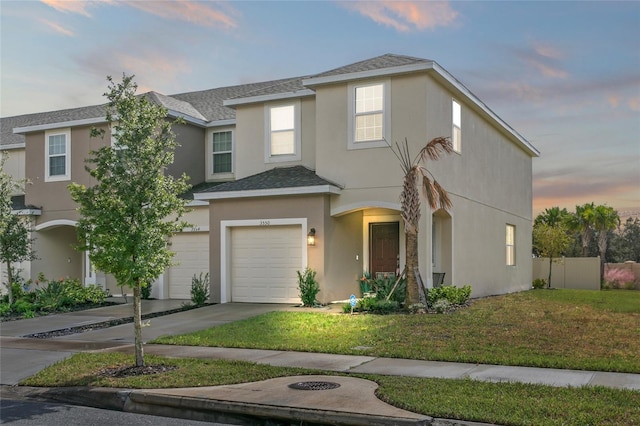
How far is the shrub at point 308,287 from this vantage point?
17.9 m

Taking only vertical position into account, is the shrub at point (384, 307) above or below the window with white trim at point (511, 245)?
below

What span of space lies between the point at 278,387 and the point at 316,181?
10.6 meters

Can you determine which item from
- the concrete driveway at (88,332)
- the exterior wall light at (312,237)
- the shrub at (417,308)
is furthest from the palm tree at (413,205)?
the concrete driveway at (88,332)

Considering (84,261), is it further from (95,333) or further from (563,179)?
(563,179)

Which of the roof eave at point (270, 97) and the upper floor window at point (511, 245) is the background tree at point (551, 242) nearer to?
the upper floor window at point (511, 245)

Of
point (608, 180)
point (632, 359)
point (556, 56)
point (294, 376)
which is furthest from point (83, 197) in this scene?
point (608, 180)

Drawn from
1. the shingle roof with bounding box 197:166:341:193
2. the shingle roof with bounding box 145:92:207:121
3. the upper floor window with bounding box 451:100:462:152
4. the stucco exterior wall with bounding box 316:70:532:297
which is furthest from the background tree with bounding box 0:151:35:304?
the upper floor window with bounding box 451:100:462:152

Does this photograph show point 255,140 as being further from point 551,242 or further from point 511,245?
point 551,242

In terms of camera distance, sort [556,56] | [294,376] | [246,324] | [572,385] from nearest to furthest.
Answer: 1. [572,385]
2. [294,376]
3. [246,324]
4. [556,56]

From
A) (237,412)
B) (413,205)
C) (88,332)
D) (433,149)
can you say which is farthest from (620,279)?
(237,412)

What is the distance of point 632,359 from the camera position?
10133 mm

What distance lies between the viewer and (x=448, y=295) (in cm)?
1764

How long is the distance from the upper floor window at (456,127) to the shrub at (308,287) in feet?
21.3

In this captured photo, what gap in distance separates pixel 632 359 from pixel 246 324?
8324mm
